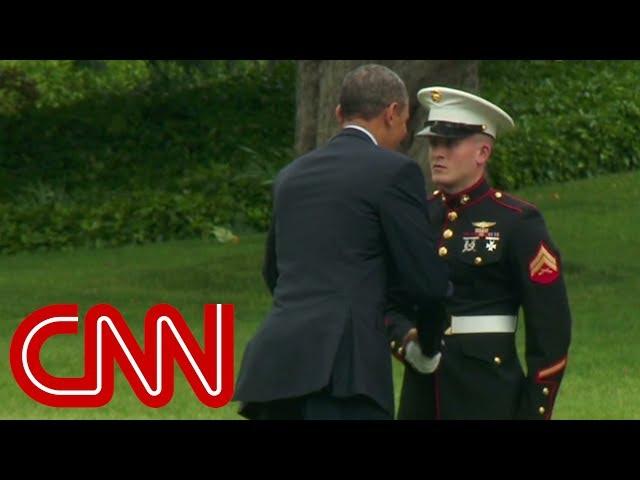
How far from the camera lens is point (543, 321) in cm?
564

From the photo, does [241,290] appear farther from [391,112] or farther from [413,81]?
[391,112]

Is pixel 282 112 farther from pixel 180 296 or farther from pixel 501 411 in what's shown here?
pixel 501 411

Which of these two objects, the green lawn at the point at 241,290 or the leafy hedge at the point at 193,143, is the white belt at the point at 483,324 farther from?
the leafy hedge at the point at 193,143

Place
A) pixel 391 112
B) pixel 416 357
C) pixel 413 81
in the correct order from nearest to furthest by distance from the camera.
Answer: pixel 391 112 → pixel 416 357 → pixel 413 81

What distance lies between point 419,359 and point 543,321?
0.42 metres

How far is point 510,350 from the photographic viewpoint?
5773mm

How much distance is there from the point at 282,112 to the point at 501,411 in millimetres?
17447

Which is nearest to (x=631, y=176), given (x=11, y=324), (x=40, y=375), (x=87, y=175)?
(x=87, y=175)

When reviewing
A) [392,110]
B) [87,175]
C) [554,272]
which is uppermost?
[392,110]

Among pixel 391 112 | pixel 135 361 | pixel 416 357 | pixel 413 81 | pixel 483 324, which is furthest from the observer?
pixel 413 81

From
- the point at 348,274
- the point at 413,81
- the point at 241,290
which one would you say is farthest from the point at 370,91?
the point at 241,290

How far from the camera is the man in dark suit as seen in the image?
526 centimetres

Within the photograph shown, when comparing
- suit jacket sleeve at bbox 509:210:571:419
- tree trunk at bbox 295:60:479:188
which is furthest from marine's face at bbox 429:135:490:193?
tree trunk at bbox 295:60:479:188

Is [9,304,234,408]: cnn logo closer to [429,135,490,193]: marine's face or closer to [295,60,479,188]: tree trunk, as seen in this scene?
[429,135,490,193]: marine's face
